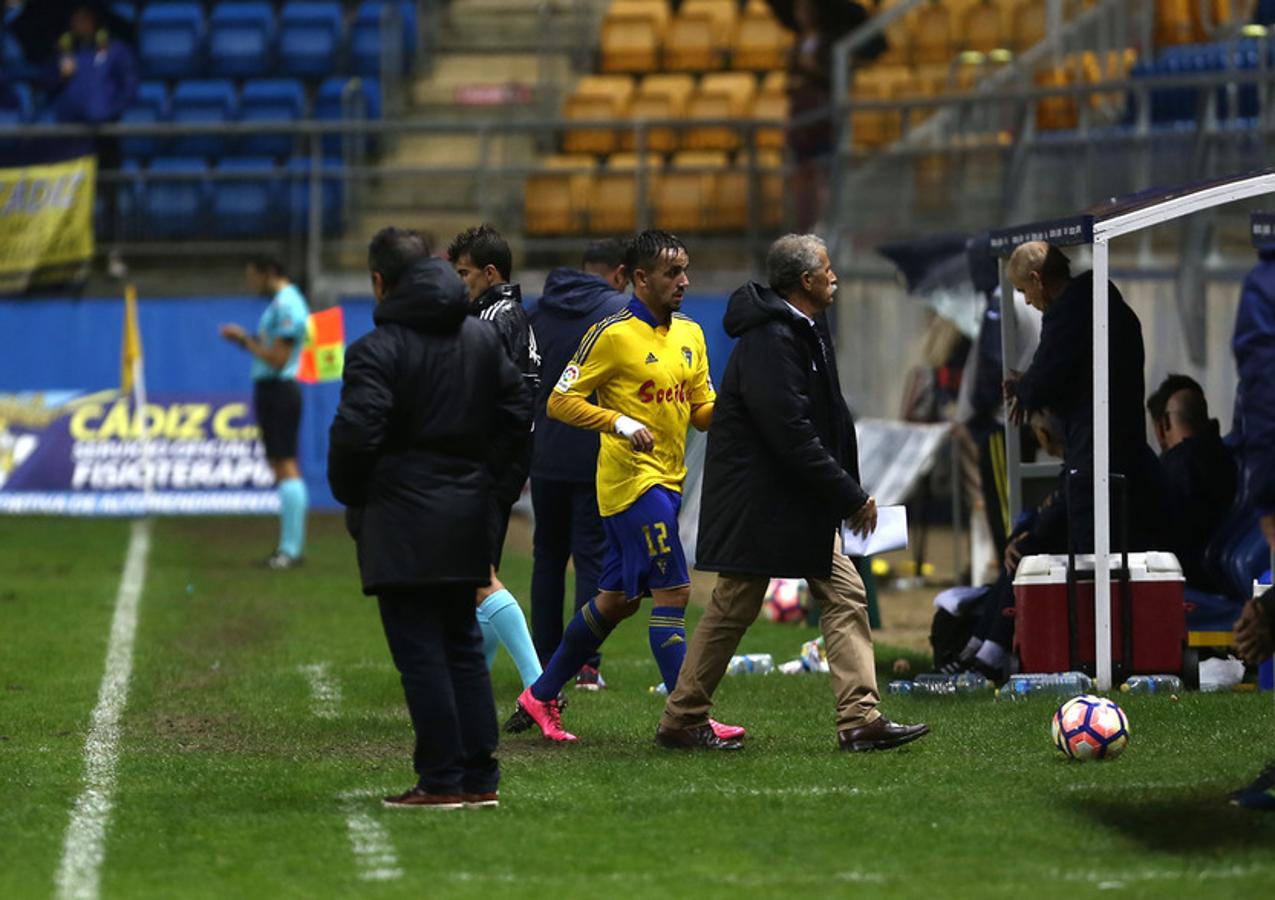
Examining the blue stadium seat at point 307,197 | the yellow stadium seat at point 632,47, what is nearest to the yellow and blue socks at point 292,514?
the blue stadium seat at point 307,197

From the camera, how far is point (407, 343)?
7.70m

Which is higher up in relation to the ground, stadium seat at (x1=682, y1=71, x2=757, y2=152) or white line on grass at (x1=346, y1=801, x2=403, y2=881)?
stadium seat at (x1=682, y1=71, x2=757, y2=152)

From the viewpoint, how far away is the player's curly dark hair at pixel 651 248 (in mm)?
9281

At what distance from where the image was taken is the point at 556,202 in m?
23.5

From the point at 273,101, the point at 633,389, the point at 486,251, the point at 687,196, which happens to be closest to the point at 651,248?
the point at 633,389

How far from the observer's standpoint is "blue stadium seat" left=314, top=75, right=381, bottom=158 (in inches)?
1000

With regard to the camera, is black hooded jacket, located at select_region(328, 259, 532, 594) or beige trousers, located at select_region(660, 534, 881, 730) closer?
black hooded jacket, located at select_region(328, 259, 532, 594)

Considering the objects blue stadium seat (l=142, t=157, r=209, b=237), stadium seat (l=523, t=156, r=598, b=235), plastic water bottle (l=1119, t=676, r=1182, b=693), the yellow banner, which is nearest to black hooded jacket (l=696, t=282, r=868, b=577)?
plastic water bottle (l=1119, t=676, r=1182, b=693)

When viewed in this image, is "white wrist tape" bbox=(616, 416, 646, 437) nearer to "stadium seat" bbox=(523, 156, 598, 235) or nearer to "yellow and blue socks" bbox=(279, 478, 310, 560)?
"yellow and blue socks" bbox=(279, 478, 310, 560)

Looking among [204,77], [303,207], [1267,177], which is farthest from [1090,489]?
[204,77]

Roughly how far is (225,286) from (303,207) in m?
1.15

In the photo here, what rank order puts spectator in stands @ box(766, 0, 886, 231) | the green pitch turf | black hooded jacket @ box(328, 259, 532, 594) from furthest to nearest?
spectator in stands @ box(766, 0, 886, 231), black hooded jacket @ box(328, 259, 532, 594), the green pitch turf

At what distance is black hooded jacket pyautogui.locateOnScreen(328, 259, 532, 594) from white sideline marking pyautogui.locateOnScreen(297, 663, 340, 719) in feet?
9.57

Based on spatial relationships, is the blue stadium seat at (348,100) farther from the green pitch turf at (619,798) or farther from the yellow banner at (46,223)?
the green pitch turf at (619,798)
